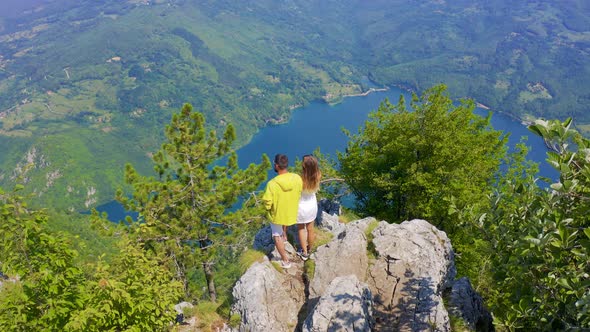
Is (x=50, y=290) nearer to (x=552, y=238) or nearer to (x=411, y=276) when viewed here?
(x=552, y=238)

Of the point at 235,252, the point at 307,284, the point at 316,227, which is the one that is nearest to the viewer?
the point at 307,284

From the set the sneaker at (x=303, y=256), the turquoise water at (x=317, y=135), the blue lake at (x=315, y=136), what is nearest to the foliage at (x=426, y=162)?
the sneaker at (x=303, y=256)

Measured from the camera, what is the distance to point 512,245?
4.49m

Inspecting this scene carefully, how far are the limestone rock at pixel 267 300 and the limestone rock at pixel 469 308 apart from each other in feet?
11.7

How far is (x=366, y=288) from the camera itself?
7.39m

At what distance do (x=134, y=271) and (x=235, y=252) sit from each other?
10.7 metres

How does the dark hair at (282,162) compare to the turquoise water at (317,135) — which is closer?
the dark hair at (282,162)

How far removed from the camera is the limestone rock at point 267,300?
7.75m

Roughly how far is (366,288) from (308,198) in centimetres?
267

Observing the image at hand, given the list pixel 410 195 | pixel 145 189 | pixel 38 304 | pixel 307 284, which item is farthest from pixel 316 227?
pixel 38 304

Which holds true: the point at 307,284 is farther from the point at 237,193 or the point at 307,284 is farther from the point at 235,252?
the point at 235,252

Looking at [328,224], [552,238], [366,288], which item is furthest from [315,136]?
[552,238]

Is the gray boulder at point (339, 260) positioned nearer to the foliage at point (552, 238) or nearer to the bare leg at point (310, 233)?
the bare leg at point (310, 233)

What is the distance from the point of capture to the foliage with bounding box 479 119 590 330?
3684 millimetres
